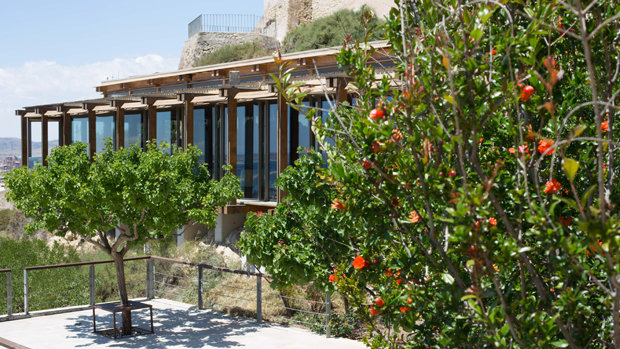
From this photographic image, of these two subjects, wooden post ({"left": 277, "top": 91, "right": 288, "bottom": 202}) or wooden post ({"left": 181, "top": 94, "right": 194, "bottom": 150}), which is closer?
wooden post ({"left": 277, "top": 91, "right": 288, "bottom": 202})

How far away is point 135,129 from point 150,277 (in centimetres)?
1070

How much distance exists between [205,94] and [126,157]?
641 centimetres

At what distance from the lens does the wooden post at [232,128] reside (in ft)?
56.1

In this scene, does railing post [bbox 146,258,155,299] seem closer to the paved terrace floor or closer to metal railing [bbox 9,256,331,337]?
metal railing [bbox 9,256,331,337]

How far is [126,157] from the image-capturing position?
476 inches

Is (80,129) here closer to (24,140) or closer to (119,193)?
(24,140)

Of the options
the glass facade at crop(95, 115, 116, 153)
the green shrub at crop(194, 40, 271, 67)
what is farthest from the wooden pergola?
the green shrub at crop(194, 40, 271, 67)

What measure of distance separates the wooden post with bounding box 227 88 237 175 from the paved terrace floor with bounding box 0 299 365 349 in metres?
5.29

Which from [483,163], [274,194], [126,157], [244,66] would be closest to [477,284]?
[483,163]

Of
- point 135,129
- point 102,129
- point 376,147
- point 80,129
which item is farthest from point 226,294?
point 80,129

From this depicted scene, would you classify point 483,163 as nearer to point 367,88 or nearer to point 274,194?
point 367,88

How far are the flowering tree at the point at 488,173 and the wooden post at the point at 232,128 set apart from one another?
1330 centimetres

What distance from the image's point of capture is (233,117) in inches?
682

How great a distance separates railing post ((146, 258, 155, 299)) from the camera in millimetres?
14172
